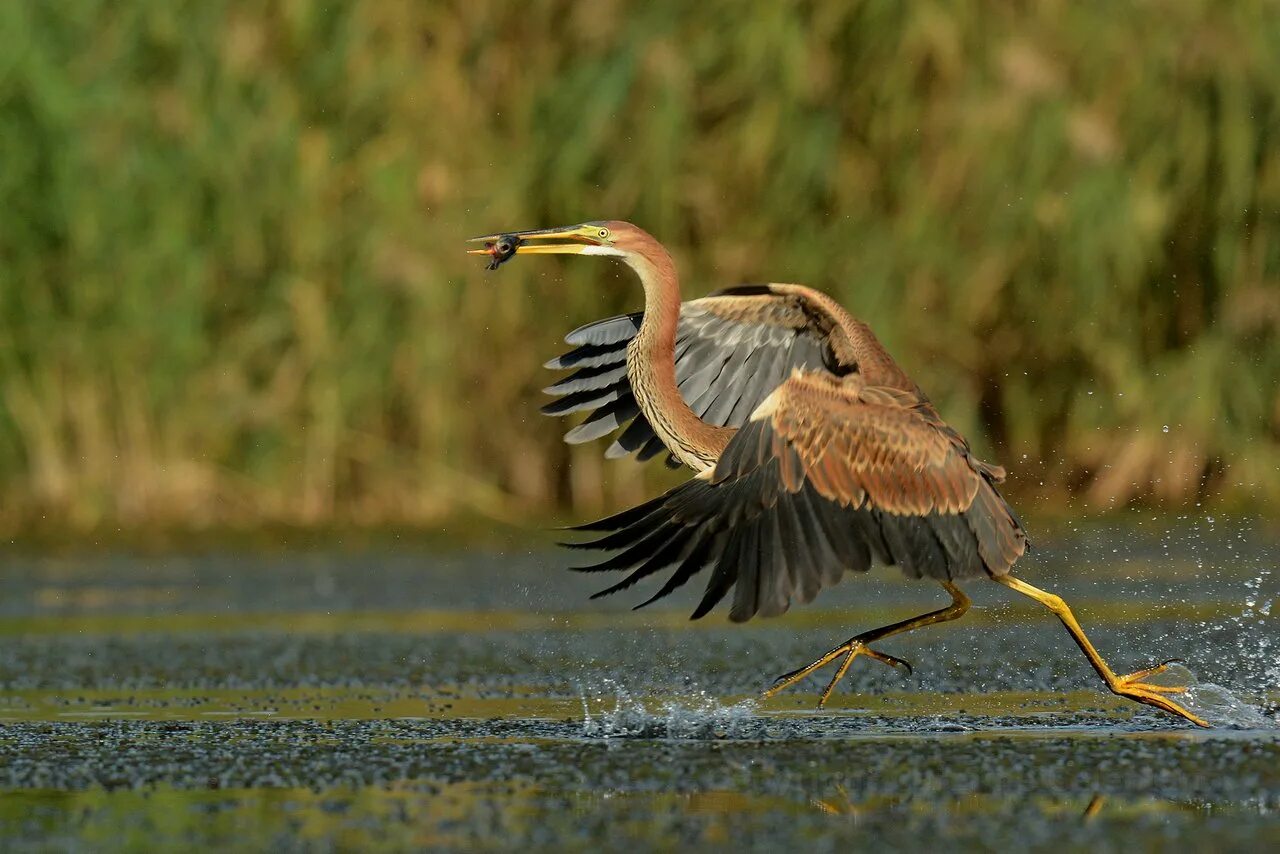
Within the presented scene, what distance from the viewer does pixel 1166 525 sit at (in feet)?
38.5

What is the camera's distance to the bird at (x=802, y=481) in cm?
615

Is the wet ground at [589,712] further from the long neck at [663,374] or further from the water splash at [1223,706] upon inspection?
the long neck at [663,374]

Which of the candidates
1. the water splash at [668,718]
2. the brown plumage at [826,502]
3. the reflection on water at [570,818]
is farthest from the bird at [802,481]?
the reflection on water at [570,818]

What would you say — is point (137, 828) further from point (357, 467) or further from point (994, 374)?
point (994, 374)

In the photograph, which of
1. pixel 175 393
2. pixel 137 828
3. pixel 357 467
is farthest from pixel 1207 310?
pixel 137 828

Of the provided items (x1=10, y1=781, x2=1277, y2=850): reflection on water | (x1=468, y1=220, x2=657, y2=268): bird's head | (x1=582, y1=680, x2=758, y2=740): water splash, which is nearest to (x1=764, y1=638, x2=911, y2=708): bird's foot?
(x1=582, y1=680, x2=758, y2=740): water splash

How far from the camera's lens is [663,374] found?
6.97m

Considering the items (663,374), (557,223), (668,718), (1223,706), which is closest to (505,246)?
(663,374)

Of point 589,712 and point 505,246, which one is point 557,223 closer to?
point 505,246

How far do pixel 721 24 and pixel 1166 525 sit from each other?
132 inches

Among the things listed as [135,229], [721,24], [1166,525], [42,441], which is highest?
[721,24]

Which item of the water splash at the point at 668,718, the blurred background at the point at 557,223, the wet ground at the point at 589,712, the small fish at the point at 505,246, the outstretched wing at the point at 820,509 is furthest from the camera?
the blurred background at the point at 557,223

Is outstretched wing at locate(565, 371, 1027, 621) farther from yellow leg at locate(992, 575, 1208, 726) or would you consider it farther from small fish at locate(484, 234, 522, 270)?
small fish at locate(484, 234, 522, 270)

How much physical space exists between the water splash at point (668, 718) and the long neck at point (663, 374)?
0.71 m
